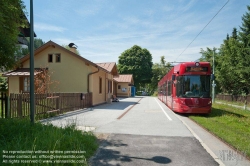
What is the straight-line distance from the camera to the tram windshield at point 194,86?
40.4 ft

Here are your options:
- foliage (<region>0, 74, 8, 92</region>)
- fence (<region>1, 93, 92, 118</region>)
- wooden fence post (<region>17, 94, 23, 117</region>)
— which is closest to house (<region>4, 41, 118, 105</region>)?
fence (<region>1, 93, 92, 118</region>)

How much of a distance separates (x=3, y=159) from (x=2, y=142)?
106 cm

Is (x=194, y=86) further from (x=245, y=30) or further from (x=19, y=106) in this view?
(x=245, y=30)

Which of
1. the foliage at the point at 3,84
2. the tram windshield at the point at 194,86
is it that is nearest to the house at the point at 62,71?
the foliage at the point at 3,84

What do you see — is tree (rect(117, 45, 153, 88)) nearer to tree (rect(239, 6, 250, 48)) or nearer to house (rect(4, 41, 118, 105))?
tree (rect(239, 6, 250, 48))

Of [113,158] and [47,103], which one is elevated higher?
[47,103]

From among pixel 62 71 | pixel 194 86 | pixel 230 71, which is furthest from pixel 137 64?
pixel 194 86

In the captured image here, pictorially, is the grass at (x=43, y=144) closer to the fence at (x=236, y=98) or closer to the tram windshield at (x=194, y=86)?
the tram windshield at (x=194, y=86)

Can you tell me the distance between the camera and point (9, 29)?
6.81m

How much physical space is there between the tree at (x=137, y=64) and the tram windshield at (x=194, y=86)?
47713mm

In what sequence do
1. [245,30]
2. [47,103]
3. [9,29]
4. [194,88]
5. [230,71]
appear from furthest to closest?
[230,71] < [245,30] < [194,88] < [47,103] < [9,29]

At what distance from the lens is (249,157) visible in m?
4.88

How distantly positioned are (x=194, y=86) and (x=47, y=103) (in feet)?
28.2

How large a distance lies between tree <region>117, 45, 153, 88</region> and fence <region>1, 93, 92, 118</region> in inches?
1723
